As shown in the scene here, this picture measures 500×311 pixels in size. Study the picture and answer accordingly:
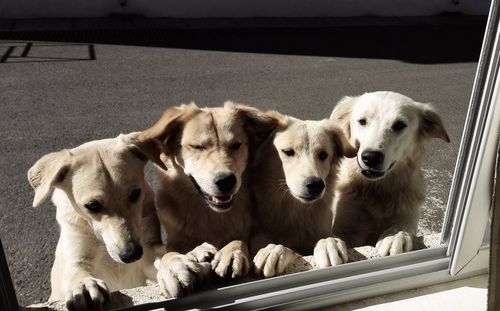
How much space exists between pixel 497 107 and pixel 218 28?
19.8 feet

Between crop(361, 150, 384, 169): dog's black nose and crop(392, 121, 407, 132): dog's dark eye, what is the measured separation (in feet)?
0.38

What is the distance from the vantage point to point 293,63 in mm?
5238

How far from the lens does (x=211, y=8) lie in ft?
24.2

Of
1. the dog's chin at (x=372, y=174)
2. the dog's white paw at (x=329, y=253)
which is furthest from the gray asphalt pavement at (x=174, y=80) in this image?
the dog's white paw at (x=329, y=253)

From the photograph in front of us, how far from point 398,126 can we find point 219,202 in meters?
0.68

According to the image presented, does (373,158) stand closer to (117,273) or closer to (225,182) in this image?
(225,182)

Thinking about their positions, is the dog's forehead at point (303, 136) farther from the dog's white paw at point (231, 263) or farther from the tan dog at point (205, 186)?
the dog's white paw at point (231, 263)

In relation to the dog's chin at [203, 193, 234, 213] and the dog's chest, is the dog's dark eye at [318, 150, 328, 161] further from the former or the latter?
the dog's chest

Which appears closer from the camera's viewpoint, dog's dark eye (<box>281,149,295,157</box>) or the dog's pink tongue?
the dog's pink tongue

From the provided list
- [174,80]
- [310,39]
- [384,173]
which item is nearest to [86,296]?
[384,173]

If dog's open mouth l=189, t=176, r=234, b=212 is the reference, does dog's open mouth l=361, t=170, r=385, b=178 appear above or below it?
below

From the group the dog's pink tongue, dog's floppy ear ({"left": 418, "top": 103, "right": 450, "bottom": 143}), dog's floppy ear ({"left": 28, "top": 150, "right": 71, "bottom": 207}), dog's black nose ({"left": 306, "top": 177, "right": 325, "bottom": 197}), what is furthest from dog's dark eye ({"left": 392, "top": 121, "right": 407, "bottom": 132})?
dog's floppy ear ({"left": 28, "top": 150, "right": 71, "bottom": 207})

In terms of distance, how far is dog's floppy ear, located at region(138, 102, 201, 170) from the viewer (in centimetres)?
146

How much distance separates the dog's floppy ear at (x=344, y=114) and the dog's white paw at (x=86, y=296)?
3.06ft
